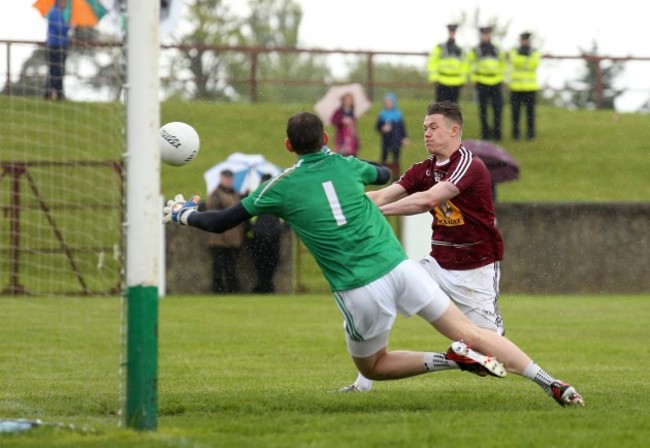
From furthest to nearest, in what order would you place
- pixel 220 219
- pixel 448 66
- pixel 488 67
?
pixel 488 67 < pixel 448 66 < pixel 220 219

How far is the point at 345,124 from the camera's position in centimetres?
2609

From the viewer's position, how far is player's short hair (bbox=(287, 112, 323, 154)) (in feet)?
25.1

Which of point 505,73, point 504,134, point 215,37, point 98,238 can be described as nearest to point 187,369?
point 98,238

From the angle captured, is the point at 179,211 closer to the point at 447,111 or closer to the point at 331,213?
the point at 331,213

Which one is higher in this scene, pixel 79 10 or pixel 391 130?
pixel 79 10

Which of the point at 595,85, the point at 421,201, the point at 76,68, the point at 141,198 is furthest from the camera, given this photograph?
the point at 595,85

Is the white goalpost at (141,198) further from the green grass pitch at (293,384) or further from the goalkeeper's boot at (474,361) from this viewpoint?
the goalkeeper's boot at (474,361)

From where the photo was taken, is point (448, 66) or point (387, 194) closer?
point (387, 194)

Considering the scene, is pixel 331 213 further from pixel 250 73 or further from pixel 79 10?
pixel 250 73

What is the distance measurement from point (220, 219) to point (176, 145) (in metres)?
1.11

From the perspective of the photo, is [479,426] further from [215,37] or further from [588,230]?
[215,37]

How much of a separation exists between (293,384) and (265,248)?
12607 millimetres

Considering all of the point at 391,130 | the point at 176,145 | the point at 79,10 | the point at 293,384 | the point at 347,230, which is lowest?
the point at 293,384

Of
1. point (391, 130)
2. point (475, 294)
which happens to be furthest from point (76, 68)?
point (391, 130)
